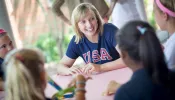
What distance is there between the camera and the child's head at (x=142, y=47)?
0.96m

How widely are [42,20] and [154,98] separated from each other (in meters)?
2.51

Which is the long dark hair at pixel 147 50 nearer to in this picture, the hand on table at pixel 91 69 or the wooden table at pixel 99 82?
the wooden table at pixel 99 82

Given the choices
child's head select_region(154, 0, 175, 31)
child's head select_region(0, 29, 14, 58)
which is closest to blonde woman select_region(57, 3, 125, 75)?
child's head select_region(0, 29, 14, 58)

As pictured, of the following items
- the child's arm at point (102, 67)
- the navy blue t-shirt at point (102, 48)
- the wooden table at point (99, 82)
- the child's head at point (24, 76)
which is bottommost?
the wooden table at point (99, 82)

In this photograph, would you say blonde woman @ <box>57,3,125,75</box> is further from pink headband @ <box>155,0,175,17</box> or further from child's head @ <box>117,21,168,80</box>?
child's head @ <box>117,21,168,80</box>

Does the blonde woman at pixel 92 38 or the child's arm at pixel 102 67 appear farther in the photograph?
the blonde woman at pixel 92 38

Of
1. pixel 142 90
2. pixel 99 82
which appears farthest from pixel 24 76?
pixel 99 82

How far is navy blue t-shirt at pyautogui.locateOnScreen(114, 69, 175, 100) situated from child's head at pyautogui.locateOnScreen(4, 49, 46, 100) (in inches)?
12.7

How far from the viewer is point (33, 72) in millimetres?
1039

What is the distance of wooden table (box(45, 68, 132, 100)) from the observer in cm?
133

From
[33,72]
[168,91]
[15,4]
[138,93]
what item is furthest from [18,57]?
[15,4]

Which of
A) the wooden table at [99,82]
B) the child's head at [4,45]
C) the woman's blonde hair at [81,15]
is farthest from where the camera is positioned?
the woman's blonde hair at [81,15]

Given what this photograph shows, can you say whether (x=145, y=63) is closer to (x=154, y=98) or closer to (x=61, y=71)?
(x=154, y=98)

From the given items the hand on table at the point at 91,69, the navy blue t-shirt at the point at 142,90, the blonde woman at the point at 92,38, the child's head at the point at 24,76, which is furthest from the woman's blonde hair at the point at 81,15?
the navy blue t-shirt at the point at 142,90
